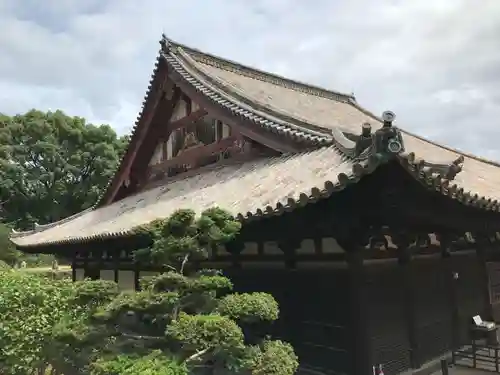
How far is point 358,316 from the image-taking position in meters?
6.70

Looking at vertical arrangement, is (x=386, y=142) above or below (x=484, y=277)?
above

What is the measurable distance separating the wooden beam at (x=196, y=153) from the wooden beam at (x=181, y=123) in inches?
30.3

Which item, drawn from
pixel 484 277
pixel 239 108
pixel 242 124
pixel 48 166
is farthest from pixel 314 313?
pixel 48 166

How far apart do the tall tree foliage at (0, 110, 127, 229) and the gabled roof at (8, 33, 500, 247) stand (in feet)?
86.1

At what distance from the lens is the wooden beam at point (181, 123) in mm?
12073

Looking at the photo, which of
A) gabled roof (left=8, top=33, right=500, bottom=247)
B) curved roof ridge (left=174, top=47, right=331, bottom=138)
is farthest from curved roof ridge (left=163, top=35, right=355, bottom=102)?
curved roof ridge (left=174, top=47, right=331, bottom=138)

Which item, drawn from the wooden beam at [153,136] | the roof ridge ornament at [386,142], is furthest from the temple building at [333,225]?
the wooden beam at [153,136]

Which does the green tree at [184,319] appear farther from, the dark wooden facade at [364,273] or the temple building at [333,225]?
the dark wooden facade at [364,273]

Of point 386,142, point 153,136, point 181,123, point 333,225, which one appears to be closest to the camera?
point 386,142

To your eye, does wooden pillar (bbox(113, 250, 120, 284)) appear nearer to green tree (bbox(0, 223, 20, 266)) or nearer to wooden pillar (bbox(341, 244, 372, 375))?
wooden pillar (bbox(341, 244, 372, 375))

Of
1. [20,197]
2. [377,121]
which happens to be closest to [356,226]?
[377,121]

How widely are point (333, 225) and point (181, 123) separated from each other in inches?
299

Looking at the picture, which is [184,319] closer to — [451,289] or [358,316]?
[358,316]

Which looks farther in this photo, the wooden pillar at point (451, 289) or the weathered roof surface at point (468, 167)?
the weathered roof surface at point (468, 167)
